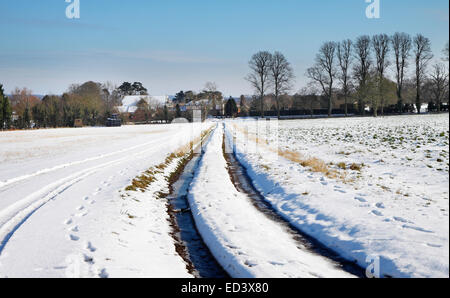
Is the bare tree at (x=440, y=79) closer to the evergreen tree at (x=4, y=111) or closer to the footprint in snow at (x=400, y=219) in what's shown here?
the footprint in snow at (x=400, y=219)

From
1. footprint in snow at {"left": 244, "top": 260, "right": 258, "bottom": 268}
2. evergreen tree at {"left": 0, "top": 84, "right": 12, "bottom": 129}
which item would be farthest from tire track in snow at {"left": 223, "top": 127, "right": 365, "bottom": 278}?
evergreen tree at {"left": 0, "top": 84, "right": 12, "bottom": 129}

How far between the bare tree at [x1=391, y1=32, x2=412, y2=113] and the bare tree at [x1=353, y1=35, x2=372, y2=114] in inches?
181

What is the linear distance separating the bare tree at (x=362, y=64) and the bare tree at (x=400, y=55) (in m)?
4.60

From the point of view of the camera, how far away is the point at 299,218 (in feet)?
29.7

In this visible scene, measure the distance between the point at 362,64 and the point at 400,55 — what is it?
11732mm

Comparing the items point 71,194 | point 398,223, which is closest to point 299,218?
point 398,223

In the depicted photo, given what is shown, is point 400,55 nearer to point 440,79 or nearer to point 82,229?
point 440,79

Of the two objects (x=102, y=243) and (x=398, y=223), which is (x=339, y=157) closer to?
(x=398, y=223)

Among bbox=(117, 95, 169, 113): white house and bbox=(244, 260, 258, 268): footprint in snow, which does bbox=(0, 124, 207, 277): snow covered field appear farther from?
bbox=(117, 95, 169, 113): white house

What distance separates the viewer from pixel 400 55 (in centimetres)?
4809

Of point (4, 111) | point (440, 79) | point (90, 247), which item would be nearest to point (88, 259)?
point (90, 247)

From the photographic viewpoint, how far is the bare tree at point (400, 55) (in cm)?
3997

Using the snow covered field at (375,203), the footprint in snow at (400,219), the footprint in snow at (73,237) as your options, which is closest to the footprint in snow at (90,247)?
the footprint in snow at (73,237)
